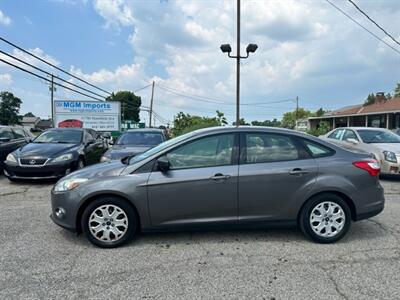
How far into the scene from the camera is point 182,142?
3963 mm

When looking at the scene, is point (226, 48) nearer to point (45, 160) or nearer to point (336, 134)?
point (336, 134)

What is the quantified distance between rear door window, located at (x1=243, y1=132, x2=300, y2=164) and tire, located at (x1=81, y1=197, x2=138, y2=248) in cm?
157

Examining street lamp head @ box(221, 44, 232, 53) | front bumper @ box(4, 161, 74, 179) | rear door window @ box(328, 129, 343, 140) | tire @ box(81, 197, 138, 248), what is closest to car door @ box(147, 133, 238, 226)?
tire @ box(81, 197, 138, 248)

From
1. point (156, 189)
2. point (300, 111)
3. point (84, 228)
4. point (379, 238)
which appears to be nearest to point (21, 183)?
point (84, 228)

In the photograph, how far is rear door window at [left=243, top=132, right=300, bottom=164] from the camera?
394cm

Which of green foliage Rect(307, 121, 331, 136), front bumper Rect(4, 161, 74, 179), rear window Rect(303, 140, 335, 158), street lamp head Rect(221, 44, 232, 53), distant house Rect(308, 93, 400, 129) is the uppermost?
street lamp head Rect(221, 44, 232, 53)

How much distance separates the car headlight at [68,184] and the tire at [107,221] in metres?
0.29

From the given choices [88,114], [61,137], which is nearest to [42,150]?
[61,137]

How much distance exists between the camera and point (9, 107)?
224 ft

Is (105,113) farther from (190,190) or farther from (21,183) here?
(190,190)

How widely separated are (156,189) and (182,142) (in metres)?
0.67

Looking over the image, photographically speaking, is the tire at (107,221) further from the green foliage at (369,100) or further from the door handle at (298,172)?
the green foliage at (369,100)

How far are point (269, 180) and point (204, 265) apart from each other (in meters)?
1.27

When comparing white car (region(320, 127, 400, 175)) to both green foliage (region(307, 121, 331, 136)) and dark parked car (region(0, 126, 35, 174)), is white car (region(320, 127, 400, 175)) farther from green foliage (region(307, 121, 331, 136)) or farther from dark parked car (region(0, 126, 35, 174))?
green foliage (region(307, 121, 331, 136))
